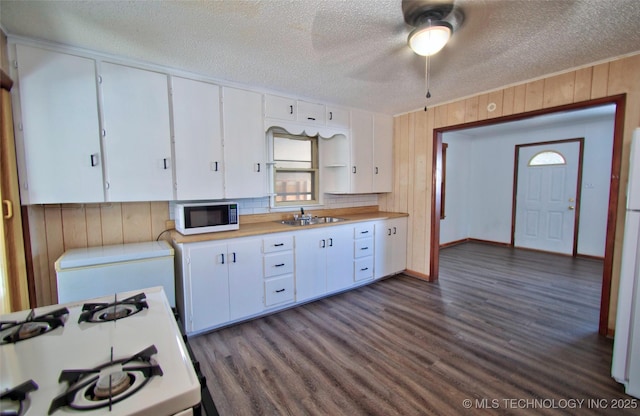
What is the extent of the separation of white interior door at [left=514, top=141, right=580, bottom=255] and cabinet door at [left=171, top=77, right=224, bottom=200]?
19.8 ft

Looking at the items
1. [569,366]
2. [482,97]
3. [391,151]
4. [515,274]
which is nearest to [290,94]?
[391,151]

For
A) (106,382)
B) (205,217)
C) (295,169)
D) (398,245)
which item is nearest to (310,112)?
(295,169)

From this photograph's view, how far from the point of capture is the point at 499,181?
6.23 meters

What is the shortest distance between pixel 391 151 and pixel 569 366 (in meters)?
3.17

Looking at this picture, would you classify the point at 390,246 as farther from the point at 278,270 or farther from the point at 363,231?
the point at 278,270

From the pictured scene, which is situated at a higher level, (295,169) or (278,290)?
(295,169)

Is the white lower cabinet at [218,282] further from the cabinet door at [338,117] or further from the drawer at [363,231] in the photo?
the cabinet door at [338,117]

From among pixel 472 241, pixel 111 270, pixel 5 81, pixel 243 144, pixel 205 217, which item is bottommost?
pixel 472 241

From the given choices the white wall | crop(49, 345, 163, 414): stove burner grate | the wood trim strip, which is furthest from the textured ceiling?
the white wall

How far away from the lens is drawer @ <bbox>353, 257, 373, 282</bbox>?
3713 mm

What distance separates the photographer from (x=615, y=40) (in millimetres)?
2154

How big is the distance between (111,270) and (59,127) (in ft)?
3.81

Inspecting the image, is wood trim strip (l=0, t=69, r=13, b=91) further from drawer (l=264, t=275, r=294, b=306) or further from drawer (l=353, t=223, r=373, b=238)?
drawer (l=353, t=223, r=373, b=238)

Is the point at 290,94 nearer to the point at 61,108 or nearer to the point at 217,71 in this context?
the point at 217,71
